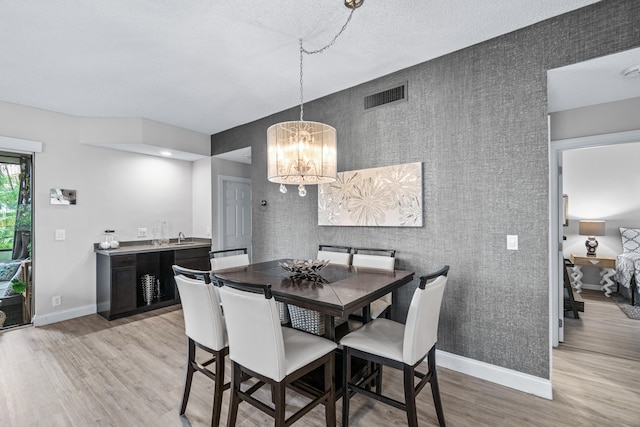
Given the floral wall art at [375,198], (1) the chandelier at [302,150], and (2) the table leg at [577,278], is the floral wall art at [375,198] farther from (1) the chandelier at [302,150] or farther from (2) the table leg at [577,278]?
(2) the table leg at [577,278]

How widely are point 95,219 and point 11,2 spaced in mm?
3014

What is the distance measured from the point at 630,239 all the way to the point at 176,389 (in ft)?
23.1

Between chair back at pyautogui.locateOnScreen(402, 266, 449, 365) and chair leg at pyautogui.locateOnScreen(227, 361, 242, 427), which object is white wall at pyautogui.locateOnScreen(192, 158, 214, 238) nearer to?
chair leg at pyautogui.locateOnScreen(227, 361, 242, 427)

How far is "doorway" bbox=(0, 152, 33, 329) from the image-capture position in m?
3.63

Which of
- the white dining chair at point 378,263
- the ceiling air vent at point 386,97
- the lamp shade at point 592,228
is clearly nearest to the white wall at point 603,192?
the lamp shade at point 592,228

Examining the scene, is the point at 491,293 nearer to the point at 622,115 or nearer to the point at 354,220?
the point at 354,220

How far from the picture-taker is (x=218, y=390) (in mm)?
1820

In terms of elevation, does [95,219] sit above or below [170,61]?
below

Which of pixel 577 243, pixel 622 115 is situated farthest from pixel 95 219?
pixel 577 243

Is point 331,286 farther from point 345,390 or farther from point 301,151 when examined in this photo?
point 301,151

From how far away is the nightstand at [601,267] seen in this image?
4.86 metres

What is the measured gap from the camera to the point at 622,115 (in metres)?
2.63

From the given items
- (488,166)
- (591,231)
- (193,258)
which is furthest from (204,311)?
(591,231)

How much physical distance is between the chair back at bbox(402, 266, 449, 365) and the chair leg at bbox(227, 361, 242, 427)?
983mm
